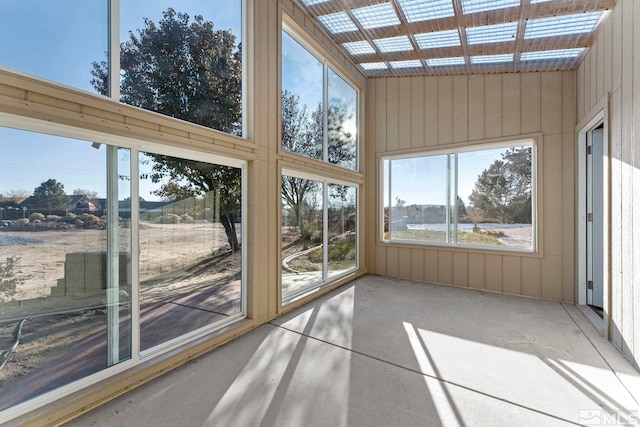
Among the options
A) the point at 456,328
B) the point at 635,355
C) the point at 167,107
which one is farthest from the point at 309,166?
the point at 635,355

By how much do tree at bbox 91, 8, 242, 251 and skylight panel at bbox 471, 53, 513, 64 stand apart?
328 centimetres

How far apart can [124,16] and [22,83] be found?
35.6 inches

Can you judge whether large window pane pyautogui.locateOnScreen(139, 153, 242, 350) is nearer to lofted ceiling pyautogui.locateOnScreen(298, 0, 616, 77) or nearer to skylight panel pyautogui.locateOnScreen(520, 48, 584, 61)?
lofted ceiling pyautogui.locateOnScreen(298, 0, 616, 77)

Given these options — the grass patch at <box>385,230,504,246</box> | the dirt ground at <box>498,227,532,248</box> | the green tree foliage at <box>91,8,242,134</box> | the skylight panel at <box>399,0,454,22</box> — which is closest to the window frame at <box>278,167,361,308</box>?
the grass patch at <box>385,230,504,246</box>

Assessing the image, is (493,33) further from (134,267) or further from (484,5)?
(134,267)

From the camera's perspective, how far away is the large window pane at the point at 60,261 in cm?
157

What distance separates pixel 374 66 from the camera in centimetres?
482

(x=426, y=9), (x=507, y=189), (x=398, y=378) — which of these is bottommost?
(x=398, y=378)

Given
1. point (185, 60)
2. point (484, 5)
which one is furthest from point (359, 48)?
point (185, 60)

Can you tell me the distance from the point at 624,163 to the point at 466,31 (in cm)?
213

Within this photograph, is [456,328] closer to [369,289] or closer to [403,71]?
[369,289]

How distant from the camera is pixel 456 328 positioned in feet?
9.86

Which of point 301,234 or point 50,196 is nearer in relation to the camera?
point 50,196

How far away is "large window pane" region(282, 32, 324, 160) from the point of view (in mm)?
3566
